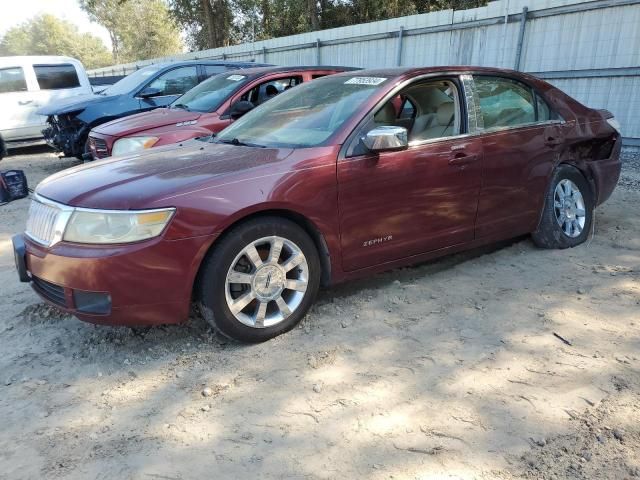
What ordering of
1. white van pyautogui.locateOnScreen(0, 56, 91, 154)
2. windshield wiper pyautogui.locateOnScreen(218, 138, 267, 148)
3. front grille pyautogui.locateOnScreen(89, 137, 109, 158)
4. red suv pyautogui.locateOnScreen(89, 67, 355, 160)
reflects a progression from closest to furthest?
windshield wiper pyautogui.locateOnScreen(218, 138, 267, 148)
red suv pyautogui.locateOnScreen(89, 67, 355, 160)
front grille pyautogui.locateOnScreen(89, 137, 109, 158)
white van pyautogui.locateOnScreen(0, 56, 91, 154)

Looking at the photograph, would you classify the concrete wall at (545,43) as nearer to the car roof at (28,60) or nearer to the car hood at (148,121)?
the car hood at (148,121)

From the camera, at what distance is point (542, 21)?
8.99 meters

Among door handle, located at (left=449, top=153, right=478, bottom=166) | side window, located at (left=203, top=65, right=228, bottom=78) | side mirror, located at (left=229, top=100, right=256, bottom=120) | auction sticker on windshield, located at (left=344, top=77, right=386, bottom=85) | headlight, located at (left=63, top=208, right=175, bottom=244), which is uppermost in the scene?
auction sticker on windshield, located at (left=344, top=77, right=386, bottom=85)

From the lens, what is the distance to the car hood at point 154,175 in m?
2.91

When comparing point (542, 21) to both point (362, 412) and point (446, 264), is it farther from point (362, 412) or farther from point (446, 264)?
point (362, 412)

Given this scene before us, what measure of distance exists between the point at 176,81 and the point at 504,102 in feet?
20.9

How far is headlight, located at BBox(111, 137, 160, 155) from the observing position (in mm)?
6262

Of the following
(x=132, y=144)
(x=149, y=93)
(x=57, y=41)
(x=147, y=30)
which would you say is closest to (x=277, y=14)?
(x=149, y=93)

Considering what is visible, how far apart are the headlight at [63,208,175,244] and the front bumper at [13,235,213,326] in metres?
0.05

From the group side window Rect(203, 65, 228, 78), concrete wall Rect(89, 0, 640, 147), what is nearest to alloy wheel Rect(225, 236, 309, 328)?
side window Rect(203, 65, 228, 78)

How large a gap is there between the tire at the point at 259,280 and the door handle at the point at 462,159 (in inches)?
50.5

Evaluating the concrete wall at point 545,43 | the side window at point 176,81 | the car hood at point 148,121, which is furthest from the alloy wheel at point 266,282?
the concrete wall at point 545,43

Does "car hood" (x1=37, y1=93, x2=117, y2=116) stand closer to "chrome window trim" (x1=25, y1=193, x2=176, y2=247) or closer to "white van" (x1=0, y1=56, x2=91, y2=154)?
"white van" (x1=0, y1=56, x2=91, y2=154)


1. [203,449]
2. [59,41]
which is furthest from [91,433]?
[59,41]
